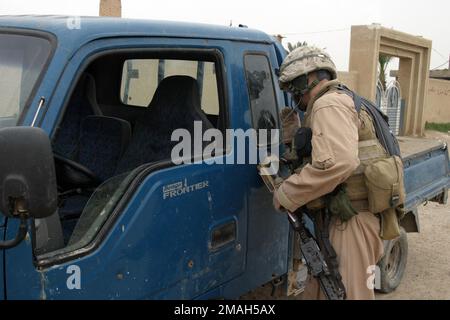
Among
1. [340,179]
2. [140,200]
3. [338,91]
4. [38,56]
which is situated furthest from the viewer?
[338,91]

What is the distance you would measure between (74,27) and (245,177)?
1.09 meters

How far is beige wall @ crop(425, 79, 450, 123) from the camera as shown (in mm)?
20109

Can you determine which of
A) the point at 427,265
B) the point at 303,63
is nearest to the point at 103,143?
the point at 303,63

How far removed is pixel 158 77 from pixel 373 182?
4.84ft

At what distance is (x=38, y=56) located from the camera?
1.91 meters

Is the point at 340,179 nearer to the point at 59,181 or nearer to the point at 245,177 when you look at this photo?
the point at 245,177

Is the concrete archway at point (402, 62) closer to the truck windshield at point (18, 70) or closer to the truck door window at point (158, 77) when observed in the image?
the truck door window at point (158, 77)

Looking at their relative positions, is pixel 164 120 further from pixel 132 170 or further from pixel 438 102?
pixel 438 102

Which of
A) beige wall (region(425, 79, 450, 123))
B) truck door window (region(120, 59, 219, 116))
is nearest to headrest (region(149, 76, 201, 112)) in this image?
truck door window (region(120, 59, 219, 116))

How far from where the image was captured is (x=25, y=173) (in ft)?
4.90

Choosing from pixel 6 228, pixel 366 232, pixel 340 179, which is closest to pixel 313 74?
pixel 340 179

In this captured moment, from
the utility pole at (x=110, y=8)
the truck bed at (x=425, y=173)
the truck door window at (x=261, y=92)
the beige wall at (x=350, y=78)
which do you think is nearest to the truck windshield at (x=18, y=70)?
the truck door window at (x=261, y=92)

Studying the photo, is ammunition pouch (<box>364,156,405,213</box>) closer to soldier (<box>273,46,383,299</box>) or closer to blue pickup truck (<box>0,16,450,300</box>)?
soldier (<box>273,46,383,299</box>)
